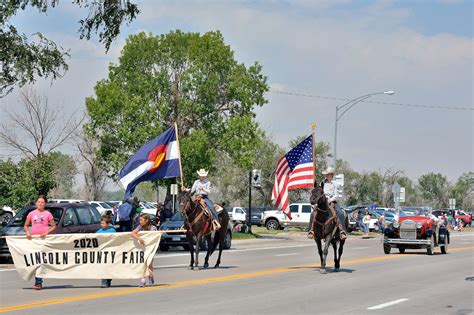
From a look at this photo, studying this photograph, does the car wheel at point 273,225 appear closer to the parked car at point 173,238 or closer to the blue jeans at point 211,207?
the parked car at point 173,238

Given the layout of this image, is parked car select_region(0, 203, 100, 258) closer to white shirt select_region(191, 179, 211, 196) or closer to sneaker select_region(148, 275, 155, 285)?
white shirt select_region(191, 179, 211, 196)

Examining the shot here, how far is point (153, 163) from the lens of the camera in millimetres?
20703

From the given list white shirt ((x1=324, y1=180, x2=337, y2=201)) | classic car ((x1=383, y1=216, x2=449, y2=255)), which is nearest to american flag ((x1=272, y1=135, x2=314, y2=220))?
white shirt ((x1=324, y1=180, x2=337, y2=201))

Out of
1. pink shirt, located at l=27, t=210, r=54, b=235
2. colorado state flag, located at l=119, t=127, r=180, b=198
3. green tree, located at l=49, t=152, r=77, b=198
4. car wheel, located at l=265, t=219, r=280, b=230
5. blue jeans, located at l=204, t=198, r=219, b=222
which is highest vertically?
green tree, located at l=49, t=152, r=77, b=198

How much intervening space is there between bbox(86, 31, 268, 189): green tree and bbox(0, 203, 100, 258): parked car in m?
28.4

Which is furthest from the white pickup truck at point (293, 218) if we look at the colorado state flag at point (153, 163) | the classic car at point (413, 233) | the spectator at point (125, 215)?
the colorado state flag at point (153, 163)

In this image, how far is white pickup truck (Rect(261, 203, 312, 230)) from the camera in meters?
60.0

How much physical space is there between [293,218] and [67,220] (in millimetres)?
36934

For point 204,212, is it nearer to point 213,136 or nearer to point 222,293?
point 222,293

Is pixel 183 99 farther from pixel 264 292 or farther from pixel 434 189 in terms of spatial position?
pixel 434 189

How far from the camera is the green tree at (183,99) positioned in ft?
177

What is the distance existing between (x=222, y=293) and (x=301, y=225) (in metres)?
45.2

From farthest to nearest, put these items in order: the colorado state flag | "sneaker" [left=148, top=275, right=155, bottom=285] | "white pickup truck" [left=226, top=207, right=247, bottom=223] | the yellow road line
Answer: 1. "white pickup truck" [left=226, top=207, right=247, bottom=223]
2. the colorado state flag
3. "sneaker" [left=148, top=275, right=155, bottom=285]
4. the yellow road line

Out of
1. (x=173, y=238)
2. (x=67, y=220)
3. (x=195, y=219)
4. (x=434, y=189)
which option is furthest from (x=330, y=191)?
(x=434, y=189)
